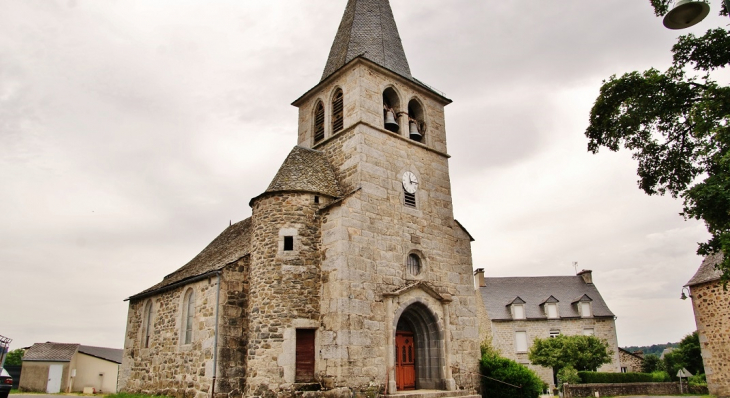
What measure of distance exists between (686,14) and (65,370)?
35974mm

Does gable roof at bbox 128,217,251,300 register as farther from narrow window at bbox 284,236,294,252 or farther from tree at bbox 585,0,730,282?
tree at bbox 585,0,730,282

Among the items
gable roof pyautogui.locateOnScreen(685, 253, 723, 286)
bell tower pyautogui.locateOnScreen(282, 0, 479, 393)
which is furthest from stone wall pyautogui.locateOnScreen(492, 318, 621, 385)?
bell tower pyautogui.locateOnScreen(282, 0, 479, 393)

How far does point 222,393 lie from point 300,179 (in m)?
6.45

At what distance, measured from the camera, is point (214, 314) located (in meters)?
14.6

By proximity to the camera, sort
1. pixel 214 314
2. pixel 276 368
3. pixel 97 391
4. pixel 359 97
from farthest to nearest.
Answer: pixel 97 391 → pixel 359 97 → pixel 214 314 → pixel 276 368

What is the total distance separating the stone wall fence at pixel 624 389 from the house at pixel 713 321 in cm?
Result: 472

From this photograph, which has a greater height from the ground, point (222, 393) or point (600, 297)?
point (600, 297)

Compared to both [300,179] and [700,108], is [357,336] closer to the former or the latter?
[300,179]

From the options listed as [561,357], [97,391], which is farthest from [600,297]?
[97,391]

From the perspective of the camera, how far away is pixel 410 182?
55.7ft

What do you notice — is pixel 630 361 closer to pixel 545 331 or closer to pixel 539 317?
pixel 545 331

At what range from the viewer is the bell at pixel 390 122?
56.9 feet

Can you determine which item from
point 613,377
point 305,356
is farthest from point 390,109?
point 613,377

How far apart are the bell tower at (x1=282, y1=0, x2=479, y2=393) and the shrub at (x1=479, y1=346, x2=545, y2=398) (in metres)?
0.52
